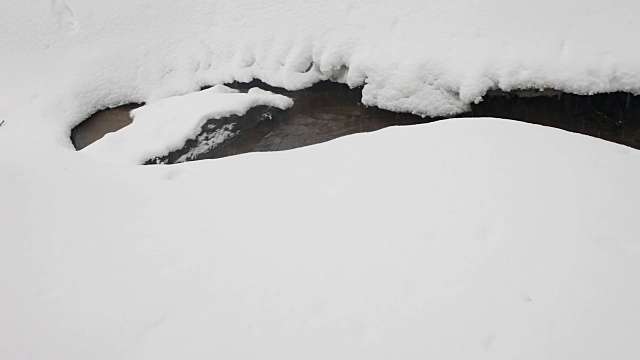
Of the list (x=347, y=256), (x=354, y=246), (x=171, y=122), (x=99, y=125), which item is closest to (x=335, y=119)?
(x=171, y=122)

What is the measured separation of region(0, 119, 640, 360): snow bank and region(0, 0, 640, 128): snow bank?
2.63 m

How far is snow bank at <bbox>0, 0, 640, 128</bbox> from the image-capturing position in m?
7.22

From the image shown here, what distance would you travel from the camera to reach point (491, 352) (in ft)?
9.21

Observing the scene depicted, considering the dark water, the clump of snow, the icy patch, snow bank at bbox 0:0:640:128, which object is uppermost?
snow bank at bbox 0:0:640:128

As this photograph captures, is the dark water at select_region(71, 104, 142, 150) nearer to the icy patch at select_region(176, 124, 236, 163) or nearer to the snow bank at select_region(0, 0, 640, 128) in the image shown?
the snow bank at select_region(0, 0, 640, 128)

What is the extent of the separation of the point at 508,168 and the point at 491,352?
1.98m

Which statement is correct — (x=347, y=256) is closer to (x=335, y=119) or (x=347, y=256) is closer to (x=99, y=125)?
(x=335, y=119)

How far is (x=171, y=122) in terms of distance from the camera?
7996 millimetres

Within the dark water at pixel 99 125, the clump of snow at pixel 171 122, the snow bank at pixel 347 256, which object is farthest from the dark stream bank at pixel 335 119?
the snow bank at pixel 347 256

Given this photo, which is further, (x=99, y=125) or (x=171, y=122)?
(x=99, y=125)

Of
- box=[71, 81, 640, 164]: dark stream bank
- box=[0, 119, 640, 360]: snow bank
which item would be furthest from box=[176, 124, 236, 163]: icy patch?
box=[0, 119, 640, 360]: snow bank

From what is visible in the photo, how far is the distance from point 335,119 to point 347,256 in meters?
5.07

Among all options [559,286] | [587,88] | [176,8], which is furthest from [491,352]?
[176,8]

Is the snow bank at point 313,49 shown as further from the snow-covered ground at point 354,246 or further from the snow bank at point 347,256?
the snow bank at point 347,256
